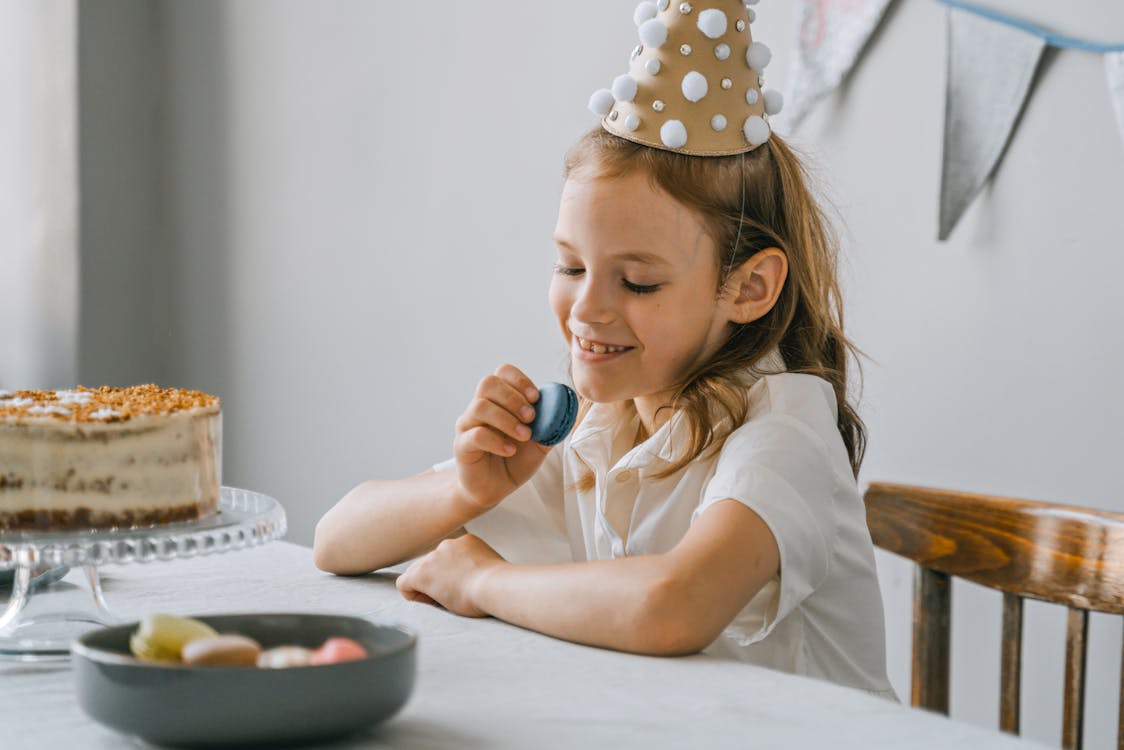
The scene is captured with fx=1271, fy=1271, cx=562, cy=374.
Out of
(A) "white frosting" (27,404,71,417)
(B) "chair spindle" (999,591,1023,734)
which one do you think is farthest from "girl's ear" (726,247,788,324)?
Answer: (A) "white frosting" (27,404,71,417)

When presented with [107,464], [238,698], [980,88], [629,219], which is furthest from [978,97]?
[238,698]

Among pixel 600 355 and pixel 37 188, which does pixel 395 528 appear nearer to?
pixel 600 355

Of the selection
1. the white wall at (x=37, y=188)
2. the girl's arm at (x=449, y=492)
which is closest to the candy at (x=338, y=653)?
the girl's arm at (x=449, y=492)

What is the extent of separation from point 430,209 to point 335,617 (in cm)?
170

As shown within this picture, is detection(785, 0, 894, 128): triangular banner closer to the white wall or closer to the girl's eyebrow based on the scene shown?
the girl's eyebrow

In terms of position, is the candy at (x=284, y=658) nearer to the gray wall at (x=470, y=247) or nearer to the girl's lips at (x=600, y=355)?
the girl's lips at (x=600, y=355)

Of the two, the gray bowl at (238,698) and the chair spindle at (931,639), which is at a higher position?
the gray bowl at (238,698)

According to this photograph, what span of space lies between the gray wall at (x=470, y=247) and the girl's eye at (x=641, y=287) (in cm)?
60

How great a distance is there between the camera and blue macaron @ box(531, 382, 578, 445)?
96cm

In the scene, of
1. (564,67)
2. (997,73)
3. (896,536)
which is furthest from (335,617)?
(564,67)

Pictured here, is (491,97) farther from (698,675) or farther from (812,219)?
(698,675)

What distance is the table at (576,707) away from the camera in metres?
0.62

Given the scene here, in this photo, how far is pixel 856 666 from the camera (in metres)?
1.03

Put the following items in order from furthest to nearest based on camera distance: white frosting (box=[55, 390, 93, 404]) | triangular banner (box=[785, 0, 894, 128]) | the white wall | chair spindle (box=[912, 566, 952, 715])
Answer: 1. the white wall
2. triangular banner (box=[785, 0, 894, 128])
3. chair spindle (box=[912, 566, 952, 715])
4. white frosting (box=[55, 390, 93, 404])
